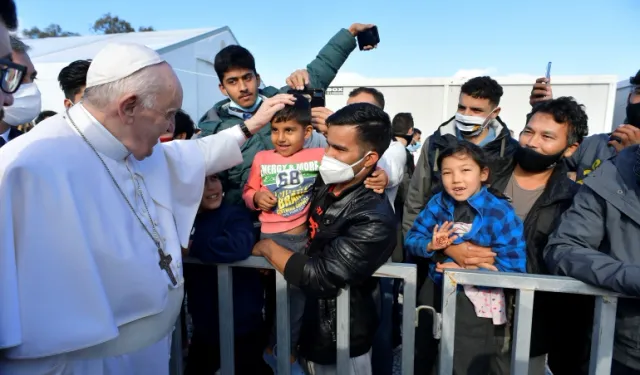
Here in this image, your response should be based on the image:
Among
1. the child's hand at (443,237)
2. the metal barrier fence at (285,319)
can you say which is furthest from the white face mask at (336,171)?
the child's hand at (443,237)

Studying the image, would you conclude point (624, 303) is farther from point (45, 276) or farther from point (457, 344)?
point (45, 276)

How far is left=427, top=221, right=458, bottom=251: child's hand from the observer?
2.18 metres

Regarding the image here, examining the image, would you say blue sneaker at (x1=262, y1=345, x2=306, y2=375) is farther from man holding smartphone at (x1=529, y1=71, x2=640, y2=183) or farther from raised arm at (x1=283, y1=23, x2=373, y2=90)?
man holding smartphone at (x1=529, y1=71, x2=640, y2=183)

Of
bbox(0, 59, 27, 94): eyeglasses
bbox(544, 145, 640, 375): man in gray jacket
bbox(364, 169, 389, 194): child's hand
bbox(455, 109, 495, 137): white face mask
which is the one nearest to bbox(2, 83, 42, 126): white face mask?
bbox(0, 59, 27, 94): eyeglasses

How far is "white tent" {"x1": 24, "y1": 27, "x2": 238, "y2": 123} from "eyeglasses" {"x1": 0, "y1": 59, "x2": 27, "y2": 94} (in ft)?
36.7

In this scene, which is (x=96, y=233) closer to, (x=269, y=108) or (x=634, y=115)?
(x=269, y=108)

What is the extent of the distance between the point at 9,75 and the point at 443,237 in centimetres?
199

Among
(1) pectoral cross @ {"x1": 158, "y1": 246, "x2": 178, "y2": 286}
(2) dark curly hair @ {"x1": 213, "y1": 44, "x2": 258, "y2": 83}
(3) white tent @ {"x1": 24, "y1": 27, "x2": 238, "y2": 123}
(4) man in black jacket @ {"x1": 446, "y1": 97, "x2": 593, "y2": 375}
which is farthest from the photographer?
(3) white tent @ {"x1": 24, "y1": 27, "x2": 238, "y2": 123}

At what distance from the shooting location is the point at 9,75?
3.69 ft

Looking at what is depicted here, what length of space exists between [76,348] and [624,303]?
2.39 m

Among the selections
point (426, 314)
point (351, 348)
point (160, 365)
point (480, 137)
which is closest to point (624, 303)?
point (426, 314)

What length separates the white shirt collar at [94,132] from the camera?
1515 millimetres

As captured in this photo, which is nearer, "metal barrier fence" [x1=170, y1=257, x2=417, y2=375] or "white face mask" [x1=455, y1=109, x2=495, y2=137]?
"metal barrier fence" [x1=170, y1=257, x2=417, y2=375]

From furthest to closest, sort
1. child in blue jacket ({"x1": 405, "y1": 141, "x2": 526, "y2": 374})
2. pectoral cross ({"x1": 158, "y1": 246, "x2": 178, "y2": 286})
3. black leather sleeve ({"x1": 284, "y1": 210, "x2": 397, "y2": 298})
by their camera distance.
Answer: child in blue jacket ({"x1": 405, "y1": 141, "x2": 526, "y2": 374}), black leather sleeve ({"x1": 284, "y1": 210, "x2": 397, "y2": 298}), pectoral cross ({"x1": 158, "y1": 246, "x2": 178, "y2": 286})
